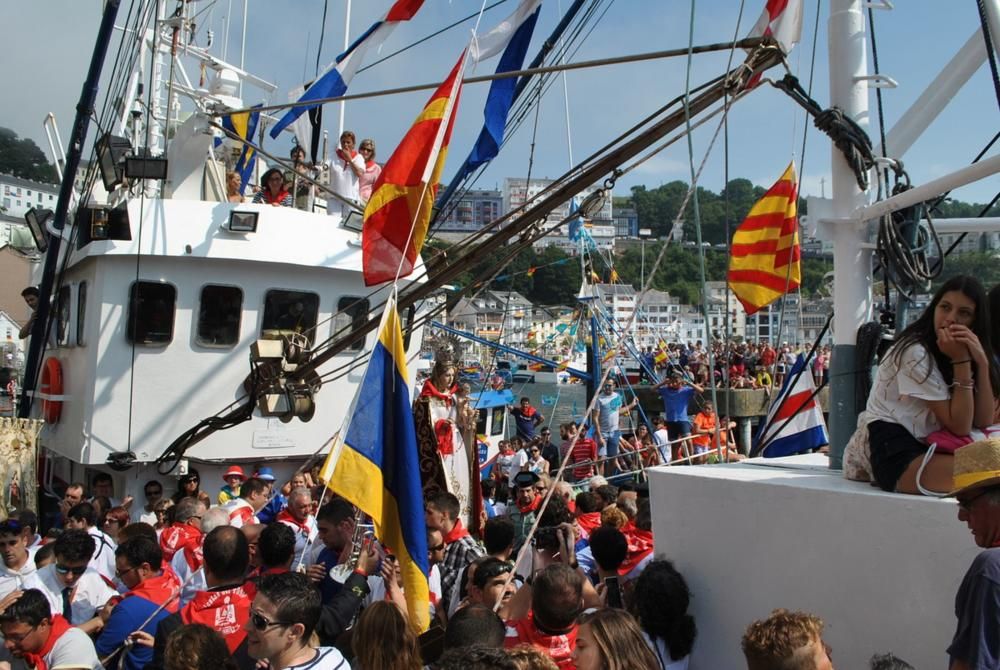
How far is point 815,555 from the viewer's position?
3.52 metres

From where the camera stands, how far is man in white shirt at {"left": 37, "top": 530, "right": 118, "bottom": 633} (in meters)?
5.56

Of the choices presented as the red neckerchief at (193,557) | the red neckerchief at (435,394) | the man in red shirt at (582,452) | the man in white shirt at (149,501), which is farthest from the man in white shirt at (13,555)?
the man in red shirt at (582,452)

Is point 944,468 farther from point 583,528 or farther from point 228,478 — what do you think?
point 228,478

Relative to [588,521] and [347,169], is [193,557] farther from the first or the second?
[347,169]

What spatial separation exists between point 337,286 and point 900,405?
8.24 meters

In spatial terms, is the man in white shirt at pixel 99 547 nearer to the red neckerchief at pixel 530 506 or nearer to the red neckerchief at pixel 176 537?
the red neckerchief at pixel 176 537

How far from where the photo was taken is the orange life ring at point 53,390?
11359 millimetres

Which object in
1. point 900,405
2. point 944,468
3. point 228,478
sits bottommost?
point 228,478

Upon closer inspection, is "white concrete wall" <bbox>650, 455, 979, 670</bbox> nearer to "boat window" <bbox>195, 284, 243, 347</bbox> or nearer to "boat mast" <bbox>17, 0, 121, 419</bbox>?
"boat window" <bbox>195, 284, 243, 347</bbox>

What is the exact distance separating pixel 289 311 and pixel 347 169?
1902mm

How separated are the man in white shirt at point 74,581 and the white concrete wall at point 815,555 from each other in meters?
3.68

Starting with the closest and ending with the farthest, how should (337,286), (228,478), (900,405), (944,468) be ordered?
(944,468) → (900,405) → (228,478) → (337,286)

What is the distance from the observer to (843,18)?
440 cm

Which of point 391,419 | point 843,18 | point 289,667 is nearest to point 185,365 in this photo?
point 391,419
